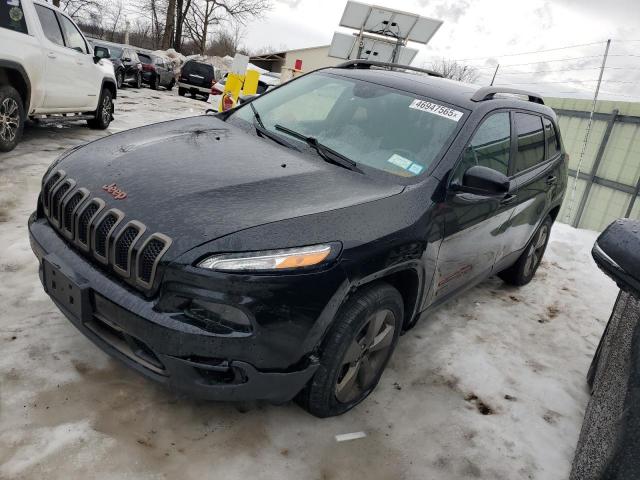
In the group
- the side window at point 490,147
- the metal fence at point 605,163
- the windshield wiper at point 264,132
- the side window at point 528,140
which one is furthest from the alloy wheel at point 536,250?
the metal fence at point 605,163

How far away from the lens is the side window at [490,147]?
288cm

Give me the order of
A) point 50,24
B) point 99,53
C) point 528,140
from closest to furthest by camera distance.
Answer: point 528,140 < point 50,24 < point 99,53

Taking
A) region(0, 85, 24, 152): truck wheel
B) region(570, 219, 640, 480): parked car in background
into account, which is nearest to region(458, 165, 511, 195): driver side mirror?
region(570, 219, 640, 480): parked car in background

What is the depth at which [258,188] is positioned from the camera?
233 cm

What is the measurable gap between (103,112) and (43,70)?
2.35 meters

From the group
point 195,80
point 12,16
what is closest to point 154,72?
point 195,80

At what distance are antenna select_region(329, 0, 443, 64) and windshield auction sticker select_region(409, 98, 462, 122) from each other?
8.31 m

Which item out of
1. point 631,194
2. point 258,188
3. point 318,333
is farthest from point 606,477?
point 631,194

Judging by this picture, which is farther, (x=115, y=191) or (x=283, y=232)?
(x=115, y=191)

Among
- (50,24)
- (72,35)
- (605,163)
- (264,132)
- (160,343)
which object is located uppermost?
(50,24)

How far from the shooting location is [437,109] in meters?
3.05

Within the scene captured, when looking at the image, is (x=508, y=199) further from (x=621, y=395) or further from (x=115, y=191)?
(x=115, y=191)

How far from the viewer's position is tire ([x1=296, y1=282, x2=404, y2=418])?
2.23 m

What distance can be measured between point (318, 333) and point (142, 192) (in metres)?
1.00
